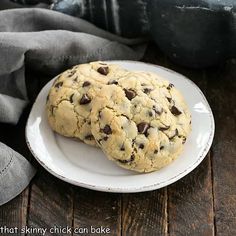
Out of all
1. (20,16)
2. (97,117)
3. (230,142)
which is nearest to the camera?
(97,117)

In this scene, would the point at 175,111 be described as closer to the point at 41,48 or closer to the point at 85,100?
the point at 85,100

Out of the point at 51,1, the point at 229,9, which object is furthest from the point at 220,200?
the point at 51,1

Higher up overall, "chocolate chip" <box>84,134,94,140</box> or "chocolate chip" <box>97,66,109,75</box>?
"chocolate chip" <box>97,66,109,75</box>

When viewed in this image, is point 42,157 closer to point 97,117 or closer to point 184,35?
point 97,117

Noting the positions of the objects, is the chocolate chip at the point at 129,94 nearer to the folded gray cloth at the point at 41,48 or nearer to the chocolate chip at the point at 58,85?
the chocolate chip at the point at 58,85

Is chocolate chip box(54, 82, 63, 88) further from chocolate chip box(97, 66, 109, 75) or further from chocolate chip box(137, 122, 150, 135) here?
chocolate chip box(137, 122, 150, 135)

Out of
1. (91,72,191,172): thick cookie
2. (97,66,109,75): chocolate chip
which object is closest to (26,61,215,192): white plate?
(91,72,191,172): thick cookie
